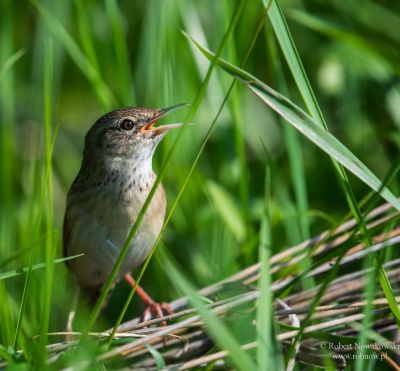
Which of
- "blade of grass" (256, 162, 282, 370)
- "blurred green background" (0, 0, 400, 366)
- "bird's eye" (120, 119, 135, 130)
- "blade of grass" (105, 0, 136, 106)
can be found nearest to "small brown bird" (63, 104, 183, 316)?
"bird's eye" (120, 119, 135, 130)

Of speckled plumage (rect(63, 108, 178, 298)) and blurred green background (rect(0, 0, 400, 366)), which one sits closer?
speckled plumage (rect(63, 108, 178, 298))

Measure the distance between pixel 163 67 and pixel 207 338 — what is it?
142 centimetres

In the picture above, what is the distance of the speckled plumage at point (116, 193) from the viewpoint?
3.52 meters

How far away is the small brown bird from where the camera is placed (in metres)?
3.52

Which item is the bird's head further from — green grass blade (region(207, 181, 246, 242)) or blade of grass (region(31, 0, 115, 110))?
green grass blade (region(207, 181, 246, 242))

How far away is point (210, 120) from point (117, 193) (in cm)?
128

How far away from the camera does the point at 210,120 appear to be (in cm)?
465

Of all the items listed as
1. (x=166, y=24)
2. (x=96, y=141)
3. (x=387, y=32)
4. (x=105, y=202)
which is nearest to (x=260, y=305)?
(x=105, y=202)

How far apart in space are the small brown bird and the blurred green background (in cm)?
18

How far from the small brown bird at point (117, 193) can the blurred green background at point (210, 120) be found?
18 centimetres

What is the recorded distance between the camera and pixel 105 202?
355cm

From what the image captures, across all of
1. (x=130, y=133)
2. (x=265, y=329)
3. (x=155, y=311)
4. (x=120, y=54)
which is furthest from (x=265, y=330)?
(x=120, y=54)

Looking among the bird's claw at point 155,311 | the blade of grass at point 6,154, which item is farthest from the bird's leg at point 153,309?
the blade of grass at point 6,154

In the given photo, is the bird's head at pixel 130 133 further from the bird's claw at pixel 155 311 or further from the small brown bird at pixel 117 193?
the bird's claw at pixel 155 311
